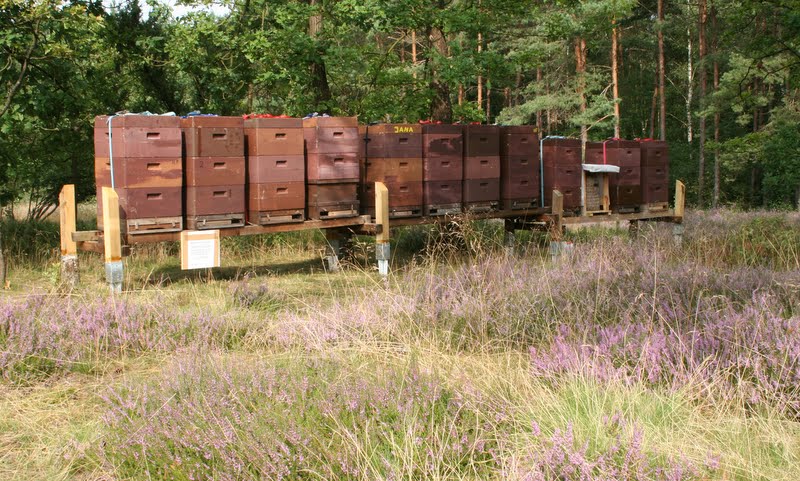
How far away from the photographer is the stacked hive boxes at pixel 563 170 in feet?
45.4

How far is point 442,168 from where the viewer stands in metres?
12.3

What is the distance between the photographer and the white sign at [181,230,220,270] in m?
9.41

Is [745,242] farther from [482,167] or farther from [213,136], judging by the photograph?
[213,136]

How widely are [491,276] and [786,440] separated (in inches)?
167

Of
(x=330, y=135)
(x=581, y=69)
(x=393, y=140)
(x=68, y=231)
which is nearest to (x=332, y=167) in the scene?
(x=330, y=135)

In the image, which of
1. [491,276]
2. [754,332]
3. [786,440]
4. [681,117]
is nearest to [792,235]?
[491,276]

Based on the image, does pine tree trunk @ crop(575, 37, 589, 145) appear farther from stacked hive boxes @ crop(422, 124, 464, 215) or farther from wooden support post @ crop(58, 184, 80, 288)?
wooden support post @ crop(58, 184, 80, 288)

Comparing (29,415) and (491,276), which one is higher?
(491,276)

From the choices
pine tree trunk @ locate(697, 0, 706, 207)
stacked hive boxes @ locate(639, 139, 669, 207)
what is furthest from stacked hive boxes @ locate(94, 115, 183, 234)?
pine tree trunk @ locate(697, 0, 706, 207)

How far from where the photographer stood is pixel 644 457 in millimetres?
3516

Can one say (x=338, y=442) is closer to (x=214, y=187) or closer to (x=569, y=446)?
(x=569, y=446)

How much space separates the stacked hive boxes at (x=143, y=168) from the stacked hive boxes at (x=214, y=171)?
0.19 metres

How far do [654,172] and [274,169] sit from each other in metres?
8.35

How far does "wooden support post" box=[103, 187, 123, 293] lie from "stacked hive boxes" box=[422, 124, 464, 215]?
4771 mm
